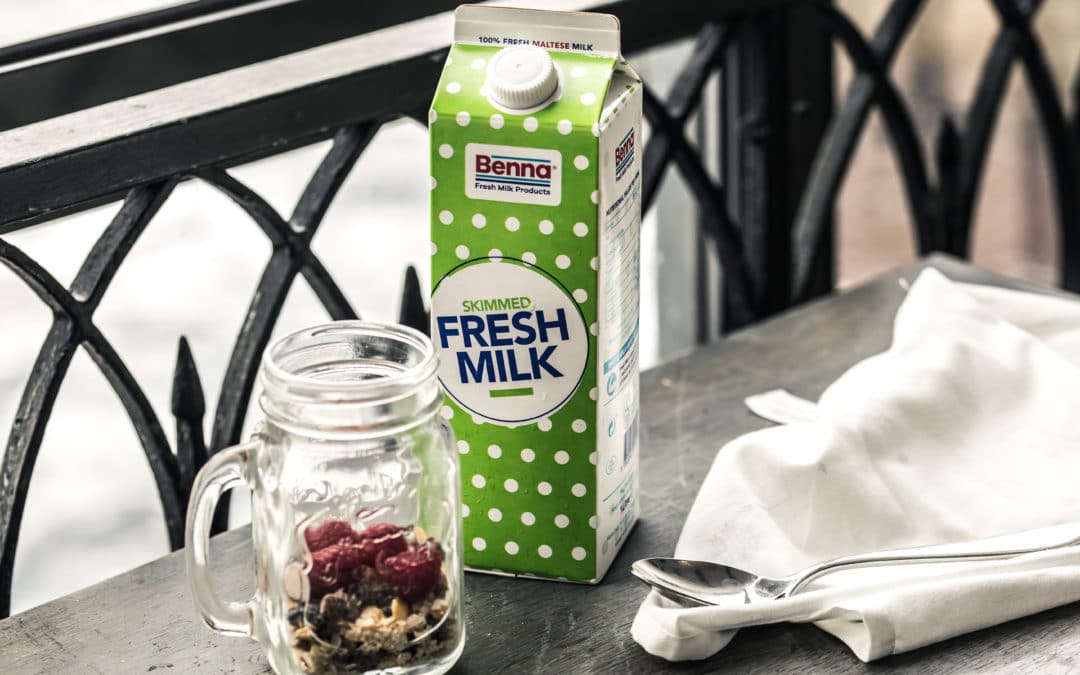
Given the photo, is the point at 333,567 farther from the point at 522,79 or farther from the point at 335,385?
the point at 522,79

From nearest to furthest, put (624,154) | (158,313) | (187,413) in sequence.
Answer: (624,154)
(187,413)
(158,313)

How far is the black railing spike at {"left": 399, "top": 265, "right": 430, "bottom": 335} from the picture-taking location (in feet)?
3.08

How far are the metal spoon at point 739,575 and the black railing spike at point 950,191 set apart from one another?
28.7 inches

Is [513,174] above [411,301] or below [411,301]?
above

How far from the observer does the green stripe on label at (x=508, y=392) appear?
675 mm

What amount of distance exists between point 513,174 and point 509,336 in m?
0.09

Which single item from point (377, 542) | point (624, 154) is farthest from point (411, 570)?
point (624, 154)

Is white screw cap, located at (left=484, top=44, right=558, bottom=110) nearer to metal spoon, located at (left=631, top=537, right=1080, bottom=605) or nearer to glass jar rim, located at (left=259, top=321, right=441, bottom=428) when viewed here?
glass jar rim, located at (left=259, top=321, right=441, bottom=428)

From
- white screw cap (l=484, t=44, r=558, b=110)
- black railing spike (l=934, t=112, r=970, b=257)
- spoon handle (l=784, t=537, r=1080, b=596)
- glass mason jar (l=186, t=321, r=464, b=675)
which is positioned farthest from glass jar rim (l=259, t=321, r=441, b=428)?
black railing spike (l=934, t=112, r=970, b=257)

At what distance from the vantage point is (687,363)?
38.8 inches

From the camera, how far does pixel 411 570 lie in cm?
59

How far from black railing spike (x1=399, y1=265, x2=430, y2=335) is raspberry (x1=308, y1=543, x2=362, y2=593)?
37 centimetres

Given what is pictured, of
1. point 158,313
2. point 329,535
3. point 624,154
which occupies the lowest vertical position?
point 158,313

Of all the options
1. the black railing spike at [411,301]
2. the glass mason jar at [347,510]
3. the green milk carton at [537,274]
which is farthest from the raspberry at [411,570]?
the black railing spike at [411,301]
